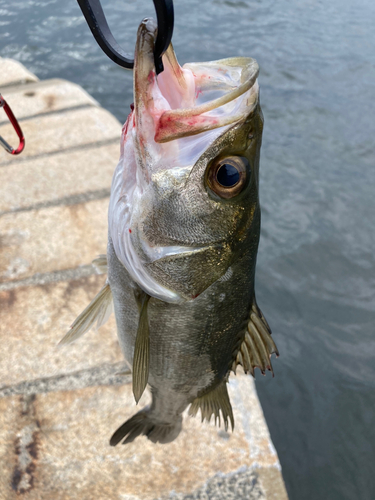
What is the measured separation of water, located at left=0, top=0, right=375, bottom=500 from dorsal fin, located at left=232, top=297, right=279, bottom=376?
6.53 feet

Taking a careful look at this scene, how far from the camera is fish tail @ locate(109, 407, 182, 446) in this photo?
1940mm

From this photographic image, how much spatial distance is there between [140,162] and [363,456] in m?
3.11

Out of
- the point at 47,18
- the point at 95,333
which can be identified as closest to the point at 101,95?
the point at 47,18

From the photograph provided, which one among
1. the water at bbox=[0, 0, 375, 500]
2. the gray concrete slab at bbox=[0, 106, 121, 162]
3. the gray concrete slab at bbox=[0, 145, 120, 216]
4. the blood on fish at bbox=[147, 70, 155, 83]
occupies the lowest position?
the water at bbox=[0, 0, 375, 500]

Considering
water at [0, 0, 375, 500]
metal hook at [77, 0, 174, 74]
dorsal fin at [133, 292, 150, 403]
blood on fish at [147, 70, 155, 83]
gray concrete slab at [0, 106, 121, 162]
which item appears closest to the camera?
metal hook at [77, 0, 174, 74]

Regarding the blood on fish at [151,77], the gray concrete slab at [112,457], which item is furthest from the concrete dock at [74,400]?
the blood on fish at [151,77]

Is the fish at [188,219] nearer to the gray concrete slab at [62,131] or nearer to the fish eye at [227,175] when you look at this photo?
the fish eye at [227,175]

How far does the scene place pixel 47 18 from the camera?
10.9 m

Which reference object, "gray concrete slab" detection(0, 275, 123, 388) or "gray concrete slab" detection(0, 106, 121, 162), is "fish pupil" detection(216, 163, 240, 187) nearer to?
"gray concrete slab" detection(0, 275, 123, 388)

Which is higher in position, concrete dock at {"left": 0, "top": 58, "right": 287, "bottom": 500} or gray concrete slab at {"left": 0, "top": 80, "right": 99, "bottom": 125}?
gray concrete slab at {"left": 0, "top": 80, "right": 99, "bottom": 125}

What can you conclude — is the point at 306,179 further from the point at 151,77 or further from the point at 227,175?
the point at 151,77

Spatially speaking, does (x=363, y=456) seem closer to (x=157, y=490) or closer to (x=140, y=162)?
(x=157, y=490)

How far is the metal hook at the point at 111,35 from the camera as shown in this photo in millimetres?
857

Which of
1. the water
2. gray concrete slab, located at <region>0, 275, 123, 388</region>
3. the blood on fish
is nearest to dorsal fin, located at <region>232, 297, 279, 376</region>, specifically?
the blood on fish
